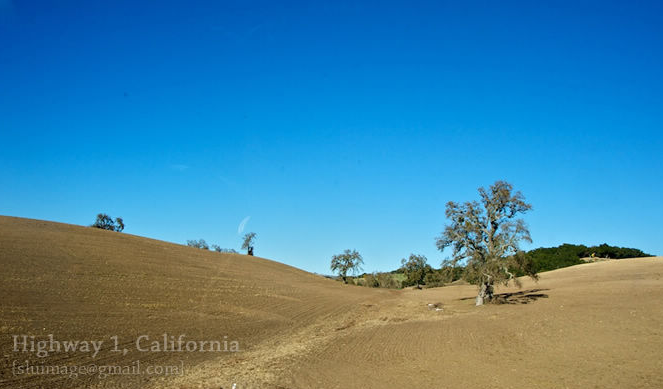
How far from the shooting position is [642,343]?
50.3ft

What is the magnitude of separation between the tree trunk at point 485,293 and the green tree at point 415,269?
5517cm

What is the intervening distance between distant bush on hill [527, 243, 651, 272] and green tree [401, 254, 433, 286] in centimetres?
2563

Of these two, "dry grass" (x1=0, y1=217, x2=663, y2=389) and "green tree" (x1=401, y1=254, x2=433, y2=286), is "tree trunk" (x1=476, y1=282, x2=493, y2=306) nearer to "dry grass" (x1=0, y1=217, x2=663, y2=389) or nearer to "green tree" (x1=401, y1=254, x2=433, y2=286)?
"dry grass" (x1=0, y1=217, x2=663, y2=389)

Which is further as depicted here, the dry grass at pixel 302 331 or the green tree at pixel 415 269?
the green tree at pixel 415 269

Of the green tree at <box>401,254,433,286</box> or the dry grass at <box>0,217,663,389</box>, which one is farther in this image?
the green tree at <box>401,254,433,286</box>

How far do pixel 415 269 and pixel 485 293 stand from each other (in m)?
58.3

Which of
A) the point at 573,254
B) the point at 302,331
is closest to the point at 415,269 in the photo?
the point at 573,254

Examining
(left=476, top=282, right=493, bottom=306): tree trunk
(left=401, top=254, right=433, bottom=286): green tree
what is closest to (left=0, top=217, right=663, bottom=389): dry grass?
(left=476, top=282, right=493, bottom=306): tree trunk

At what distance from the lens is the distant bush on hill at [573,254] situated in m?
89.1

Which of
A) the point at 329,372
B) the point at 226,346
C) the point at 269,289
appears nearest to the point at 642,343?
the point at 329,372

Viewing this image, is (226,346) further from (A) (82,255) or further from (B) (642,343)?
(A) (82,255)

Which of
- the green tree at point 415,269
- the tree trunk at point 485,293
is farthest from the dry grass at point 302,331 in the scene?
the green tree at point 415,269

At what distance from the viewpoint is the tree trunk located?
3256cm

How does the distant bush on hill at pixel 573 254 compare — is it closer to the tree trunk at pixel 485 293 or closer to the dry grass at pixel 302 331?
the dry grass at pixel 302 331
